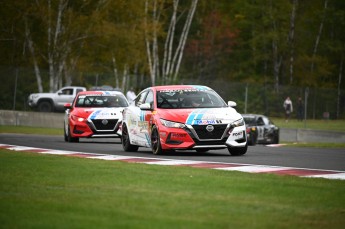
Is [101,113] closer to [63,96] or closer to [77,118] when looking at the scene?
[77,118]

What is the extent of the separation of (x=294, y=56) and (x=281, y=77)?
2.01 m

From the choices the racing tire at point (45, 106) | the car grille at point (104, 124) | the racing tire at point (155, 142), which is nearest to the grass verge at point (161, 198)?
the racing tire at point (155, 142)

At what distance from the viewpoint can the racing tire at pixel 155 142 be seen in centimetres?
1945

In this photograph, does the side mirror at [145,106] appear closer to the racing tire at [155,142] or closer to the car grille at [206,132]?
the racing tire at [155,142]

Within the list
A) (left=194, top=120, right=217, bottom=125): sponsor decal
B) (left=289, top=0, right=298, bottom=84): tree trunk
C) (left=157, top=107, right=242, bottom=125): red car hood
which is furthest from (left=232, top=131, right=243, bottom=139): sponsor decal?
(left=289, top=0, right=298, bottom=84): tree trunk

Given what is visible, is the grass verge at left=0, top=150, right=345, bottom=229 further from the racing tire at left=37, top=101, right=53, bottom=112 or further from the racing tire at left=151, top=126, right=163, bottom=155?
the racing tire at left=37, top=101, right=53, bottom=112

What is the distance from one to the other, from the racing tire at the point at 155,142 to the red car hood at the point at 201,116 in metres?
0.35

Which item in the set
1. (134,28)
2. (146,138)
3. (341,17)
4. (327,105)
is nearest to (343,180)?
(146,138)

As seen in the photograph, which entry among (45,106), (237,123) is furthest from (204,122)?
(45,106)

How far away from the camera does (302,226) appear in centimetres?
886

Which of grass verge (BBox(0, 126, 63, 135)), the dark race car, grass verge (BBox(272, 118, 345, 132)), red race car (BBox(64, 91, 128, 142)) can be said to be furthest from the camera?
grass verge (BBox(272, 118, 345, 132))

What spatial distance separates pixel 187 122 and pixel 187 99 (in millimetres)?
1221

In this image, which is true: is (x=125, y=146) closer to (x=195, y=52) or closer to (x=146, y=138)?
(x=146, y=138)

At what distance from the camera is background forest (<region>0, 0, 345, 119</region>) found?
4756cm
